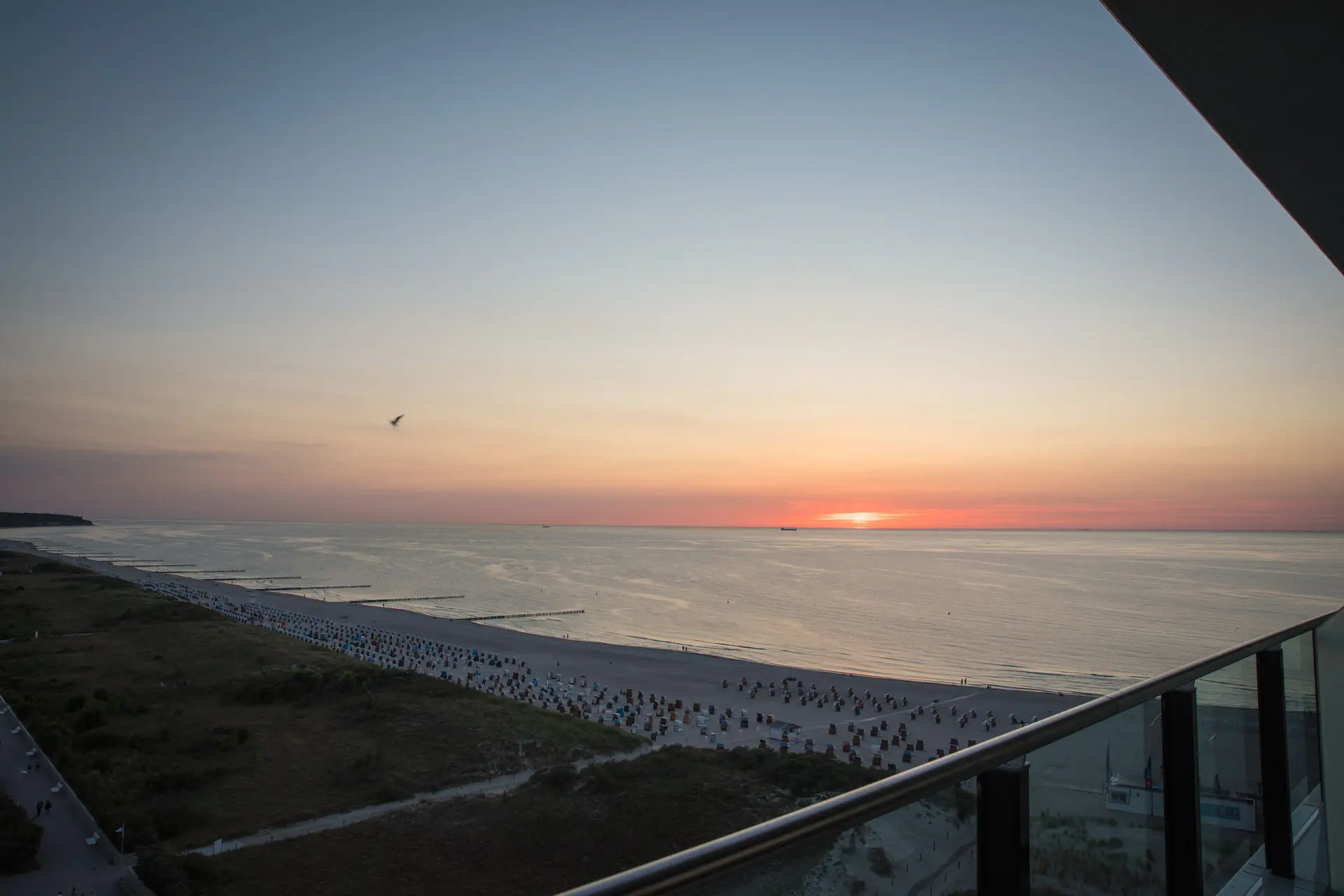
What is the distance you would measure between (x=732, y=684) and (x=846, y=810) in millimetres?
27437

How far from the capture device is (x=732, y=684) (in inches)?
1070

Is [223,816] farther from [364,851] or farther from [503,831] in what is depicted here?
[503,831]

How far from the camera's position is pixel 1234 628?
35312mm

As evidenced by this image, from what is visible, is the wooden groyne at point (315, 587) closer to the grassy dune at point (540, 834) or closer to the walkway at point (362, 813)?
the walkway at point (362, 813)

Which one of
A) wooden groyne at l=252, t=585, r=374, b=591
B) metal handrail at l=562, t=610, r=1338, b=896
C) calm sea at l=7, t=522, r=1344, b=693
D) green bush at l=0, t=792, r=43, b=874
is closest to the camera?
metal handrail at l=562, t=610, r=1338, b=896

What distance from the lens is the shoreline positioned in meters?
21.0

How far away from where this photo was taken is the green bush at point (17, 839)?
1016 cm

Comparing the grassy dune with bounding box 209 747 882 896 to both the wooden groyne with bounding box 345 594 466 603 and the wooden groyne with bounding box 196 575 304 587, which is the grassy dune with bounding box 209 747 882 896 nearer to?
the wooden groyne with bounding box 345 594 466 603

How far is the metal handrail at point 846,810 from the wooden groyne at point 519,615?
4387 centimetres

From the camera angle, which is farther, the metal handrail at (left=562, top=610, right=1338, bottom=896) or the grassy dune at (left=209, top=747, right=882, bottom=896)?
the grassy dune at (left=209, top=747, right=882, bottom=896)

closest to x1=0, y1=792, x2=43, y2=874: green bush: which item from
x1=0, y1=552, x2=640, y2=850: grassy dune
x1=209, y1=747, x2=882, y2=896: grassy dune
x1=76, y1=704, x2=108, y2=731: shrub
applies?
x1=0, y1=552, x2=640, y2=850: grassy dune

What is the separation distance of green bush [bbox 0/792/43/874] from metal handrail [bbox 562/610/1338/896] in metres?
13.6

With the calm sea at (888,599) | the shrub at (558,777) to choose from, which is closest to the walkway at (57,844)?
the shrub at (558,777)

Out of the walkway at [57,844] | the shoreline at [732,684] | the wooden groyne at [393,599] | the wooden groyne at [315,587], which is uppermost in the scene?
the walkway at [57,844]
